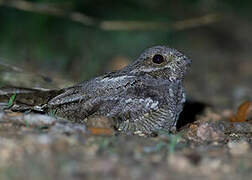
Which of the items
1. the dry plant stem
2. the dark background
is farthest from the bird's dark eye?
the dry plant stem

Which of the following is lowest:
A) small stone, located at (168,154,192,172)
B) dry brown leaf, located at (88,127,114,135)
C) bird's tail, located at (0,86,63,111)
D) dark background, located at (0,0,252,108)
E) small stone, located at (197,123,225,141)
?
small stone, located at (168,154,192,172)

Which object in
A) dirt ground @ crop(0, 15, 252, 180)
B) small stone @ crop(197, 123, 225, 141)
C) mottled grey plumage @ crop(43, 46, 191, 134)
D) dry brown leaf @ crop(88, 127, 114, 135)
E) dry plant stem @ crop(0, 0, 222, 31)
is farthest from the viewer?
dry plant stem @ crop(0, 0, 222, 31)

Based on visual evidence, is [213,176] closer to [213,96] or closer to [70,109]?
[70,109]

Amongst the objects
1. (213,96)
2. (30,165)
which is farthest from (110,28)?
(30,165)

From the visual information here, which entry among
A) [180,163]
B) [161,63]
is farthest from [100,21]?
[180,163]

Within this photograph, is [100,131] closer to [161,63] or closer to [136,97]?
[136,97]

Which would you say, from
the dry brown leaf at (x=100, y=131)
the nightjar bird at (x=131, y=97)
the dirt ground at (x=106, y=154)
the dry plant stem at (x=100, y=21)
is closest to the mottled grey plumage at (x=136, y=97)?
the nightjar bird at (x=131, y=97)

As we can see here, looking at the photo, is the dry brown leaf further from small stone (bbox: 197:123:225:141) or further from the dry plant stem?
the dry plant stem
